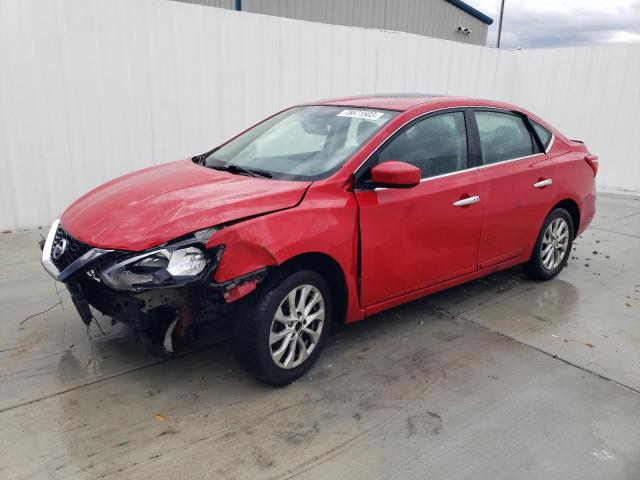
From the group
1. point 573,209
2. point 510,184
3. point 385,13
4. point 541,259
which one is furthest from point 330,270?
point 385,13

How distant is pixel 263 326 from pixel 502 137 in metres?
2.73

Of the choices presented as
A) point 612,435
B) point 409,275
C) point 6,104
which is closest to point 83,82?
point 6,104

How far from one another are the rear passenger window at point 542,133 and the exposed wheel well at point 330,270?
2.63 m

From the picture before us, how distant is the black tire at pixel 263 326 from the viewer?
300 centimetres

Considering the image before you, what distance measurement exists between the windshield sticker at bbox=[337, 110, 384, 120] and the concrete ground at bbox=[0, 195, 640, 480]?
1.54 metres

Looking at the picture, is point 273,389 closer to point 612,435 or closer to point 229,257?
point 229,257

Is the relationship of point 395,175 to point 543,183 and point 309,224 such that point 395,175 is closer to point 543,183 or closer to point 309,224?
point 309,224

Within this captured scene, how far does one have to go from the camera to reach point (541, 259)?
504cm

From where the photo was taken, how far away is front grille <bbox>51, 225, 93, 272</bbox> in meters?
3.03

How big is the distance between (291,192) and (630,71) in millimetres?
8795

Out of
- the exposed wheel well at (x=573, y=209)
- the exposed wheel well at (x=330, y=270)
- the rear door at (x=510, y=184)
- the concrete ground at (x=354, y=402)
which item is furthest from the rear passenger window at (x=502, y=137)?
the exposed wheel well at (x=330, y=270)

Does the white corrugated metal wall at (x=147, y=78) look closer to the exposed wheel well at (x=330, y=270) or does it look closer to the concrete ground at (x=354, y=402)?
the concrete ground at (x=354, y=402)

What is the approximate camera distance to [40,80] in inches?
235

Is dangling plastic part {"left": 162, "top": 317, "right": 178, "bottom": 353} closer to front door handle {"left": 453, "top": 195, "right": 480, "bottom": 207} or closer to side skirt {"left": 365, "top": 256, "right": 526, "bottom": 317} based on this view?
side skirt {"left": 365, "top": 256, "right": 526, "bottom": 317}
